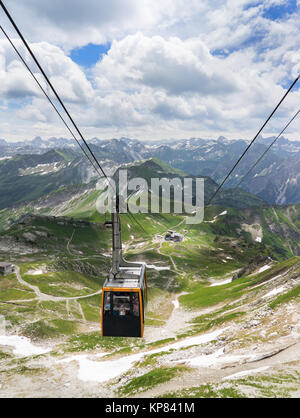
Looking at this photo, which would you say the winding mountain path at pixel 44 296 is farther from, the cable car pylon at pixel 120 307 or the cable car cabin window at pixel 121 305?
the cable car cabin window at pixel 121 305

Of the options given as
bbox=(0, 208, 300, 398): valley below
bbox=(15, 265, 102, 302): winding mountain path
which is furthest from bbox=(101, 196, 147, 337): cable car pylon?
bbox=(15, 265, 102, 302): winding mountain path

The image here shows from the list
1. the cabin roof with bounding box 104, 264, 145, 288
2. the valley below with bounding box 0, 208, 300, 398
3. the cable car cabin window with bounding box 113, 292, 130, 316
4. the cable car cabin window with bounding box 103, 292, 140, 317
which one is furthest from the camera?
the cable car cabin window with bounding box 113, 292, 130, 316

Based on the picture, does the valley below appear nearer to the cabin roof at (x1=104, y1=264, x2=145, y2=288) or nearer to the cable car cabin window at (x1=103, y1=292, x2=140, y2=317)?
the cable car cabin window at (x1=103, y1=292, x2=140, y2=317)

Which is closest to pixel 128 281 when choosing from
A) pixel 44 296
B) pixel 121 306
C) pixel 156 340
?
pixel 121 306

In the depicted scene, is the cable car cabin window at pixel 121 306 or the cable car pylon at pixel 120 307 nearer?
the cable car pylon at pixel 120 307

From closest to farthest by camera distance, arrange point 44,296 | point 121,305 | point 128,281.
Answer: point 121,305 < point 128,281 < point 44,296

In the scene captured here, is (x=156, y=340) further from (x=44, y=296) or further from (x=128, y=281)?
(x=44, y=296)

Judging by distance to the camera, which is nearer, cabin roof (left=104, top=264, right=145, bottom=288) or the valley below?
the valley below

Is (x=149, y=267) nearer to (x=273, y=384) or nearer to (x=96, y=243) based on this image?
(x=96, y=243)

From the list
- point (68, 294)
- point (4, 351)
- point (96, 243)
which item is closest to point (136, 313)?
point (4, 351)

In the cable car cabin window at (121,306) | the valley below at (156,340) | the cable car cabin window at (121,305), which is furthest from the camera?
the cable car cabin window at (121,306)

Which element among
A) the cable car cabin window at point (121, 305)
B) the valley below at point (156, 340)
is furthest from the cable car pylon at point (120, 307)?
the valley below at point (156, 340)
